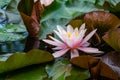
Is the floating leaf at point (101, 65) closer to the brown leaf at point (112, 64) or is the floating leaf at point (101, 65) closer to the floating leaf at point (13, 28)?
the brown leaf at point (112, 64)

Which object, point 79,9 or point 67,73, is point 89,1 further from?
point 67,73

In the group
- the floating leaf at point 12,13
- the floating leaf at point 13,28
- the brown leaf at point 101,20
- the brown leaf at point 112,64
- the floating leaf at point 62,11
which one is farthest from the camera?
the floating leaf at point 12,13

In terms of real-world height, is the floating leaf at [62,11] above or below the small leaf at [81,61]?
above

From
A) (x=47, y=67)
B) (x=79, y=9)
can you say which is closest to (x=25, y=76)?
(x=47, y=67)

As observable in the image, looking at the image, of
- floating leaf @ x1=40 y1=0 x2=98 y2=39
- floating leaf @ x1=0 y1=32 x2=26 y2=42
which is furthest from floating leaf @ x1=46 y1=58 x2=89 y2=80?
floating leaf @ x1=0 y1=32 x2=26 y2=42

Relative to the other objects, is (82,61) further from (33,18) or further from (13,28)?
(13,28)

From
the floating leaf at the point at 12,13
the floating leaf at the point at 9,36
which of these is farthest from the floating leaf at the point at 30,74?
the floating leaf at the point at 12,13
